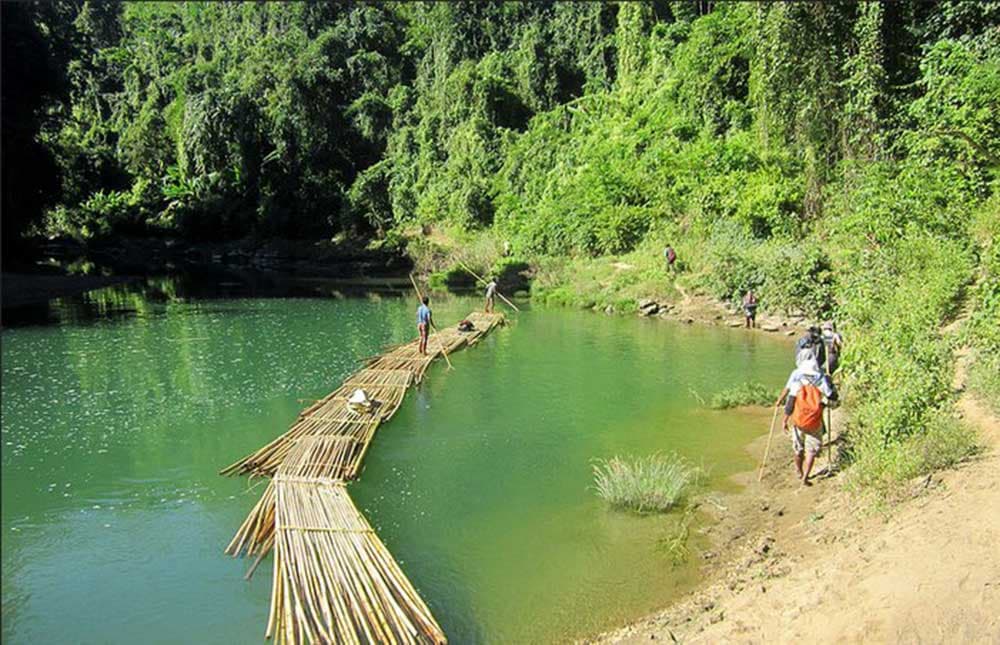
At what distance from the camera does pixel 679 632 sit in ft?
16.9

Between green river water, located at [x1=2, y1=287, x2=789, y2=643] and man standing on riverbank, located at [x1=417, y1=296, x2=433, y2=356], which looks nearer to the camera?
green river water, located at [x1=2, y1=287, x2=789, y2=643]

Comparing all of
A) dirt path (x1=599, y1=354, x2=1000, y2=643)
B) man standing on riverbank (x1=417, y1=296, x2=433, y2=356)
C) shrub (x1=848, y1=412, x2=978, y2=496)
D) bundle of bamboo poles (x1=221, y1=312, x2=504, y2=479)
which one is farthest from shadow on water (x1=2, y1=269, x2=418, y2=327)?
shrub (x1=848, y1=412, x2=978, y2=496)

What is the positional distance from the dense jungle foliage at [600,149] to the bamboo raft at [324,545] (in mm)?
4750

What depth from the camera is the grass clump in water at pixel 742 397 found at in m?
11.4

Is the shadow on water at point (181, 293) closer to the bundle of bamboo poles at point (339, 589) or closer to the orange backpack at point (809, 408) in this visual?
the bundle of bamboo poles at point (339, 589)

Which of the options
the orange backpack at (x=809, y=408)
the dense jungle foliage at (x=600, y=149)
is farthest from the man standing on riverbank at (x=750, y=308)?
the orange backpack at (x=809, y=408)

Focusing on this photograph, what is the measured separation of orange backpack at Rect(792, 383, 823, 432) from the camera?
753 centimetres

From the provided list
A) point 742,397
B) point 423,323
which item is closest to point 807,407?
point 742,397

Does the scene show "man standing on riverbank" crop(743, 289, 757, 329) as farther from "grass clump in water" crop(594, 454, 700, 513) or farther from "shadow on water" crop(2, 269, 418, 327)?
"shadow on water" crop(2, 269, 418, 327)

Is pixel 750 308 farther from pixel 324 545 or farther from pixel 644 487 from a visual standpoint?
pixel 324 545

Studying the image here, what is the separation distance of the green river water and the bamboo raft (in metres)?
0.36

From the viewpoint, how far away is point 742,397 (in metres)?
11.6

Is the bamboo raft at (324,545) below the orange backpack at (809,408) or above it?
below

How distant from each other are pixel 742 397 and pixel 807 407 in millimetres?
4070
